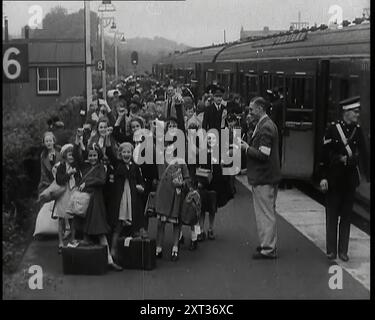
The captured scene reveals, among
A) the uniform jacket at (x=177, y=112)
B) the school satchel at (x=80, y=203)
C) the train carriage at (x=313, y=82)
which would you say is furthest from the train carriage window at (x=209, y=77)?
the school satchel at (x=80, y=203)

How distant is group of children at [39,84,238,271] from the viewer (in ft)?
27.2

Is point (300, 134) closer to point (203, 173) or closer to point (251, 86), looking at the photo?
point (203, 173)

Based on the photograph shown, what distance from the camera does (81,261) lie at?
8000mm

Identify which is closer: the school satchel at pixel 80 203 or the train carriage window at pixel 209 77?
the school satchel at pixel 80 203

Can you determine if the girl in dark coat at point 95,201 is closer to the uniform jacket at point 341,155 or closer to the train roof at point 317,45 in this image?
the uniform jacket at point 341,155

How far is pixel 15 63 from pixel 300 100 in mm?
5625

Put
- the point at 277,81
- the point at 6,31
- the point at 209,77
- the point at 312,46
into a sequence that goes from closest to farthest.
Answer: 1. the point at 6,31
2. the point at 312,46
3. the point at 277,81
4. the point at 209,77

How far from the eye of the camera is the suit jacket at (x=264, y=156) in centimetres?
858


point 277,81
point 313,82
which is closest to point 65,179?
point 313,82

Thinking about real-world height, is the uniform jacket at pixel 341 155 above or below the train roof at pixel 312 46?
below

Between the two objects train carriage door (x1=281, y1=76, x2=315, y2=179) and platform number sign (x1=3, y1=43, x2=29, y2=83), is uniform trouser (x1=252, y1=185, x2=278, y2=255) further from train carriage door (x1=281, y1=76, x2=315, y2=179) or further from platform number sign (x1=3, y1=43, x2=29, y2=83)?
train carriage door (x1=281, y1=76, x2=315, y2=179)

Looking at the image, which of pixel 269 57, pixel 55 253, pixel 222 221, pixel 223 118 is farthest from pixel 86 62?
pixel 269 57

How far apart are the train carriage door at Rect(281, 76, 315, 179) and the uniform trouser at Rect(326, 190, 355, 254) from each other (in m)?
3.05

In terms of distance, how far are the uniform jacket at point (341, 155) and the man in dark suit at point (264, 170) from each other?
527 millimetres
